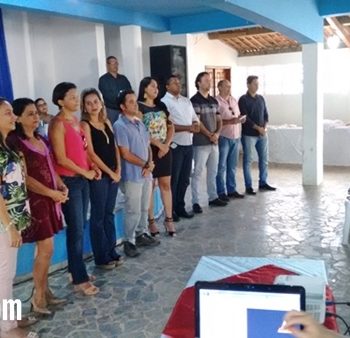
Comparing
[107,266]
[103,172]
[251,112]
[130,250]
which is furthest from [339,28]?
[107,266]

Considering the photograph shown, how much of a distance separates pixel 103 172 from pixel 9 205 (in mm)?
961

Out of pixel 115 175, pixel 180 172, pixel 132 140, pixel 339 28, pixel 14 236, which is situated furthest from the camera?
pixel 339 28

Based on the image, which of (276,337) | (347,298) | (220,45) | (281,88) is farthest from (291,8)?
(281,88)

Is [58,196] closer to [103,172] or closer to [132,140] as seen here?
[103,172]

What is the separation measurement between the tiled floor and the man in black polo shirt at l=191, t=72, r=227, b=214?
0.43m

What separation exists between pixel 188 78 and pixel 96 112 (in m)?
3.91

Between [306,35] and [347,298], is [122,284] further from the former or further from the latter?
[306,35]

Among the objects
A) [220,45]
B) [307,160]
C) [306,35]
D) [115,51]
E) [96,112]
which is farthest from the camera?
[220,45]

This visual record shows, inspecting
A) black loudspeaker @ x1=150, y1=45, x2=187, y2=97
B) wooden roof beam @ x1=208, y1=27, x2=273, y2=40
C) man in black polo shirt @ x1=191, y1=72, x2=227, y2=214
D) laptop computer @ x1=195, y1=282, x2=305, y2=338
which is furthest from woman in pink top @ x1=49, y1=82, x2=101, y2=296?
wooden roof beam @ x1=208, y1=27, x2=273, y2=40

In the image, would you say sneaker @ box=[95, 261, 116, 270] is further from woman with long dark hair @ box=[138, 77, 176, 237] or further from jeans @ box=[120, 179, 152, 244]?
woman with long dark hair @ box=[138, 77, 176, 237]

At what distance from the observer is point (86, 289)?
10.0 ft

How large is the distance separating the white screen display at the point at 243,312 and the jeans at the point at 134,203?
242cm

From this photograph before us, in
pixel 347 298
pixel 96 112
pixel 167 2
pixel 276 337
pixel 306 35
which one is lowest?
pixel 347 298

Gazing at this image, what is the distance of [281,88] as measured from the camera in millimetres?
10766
